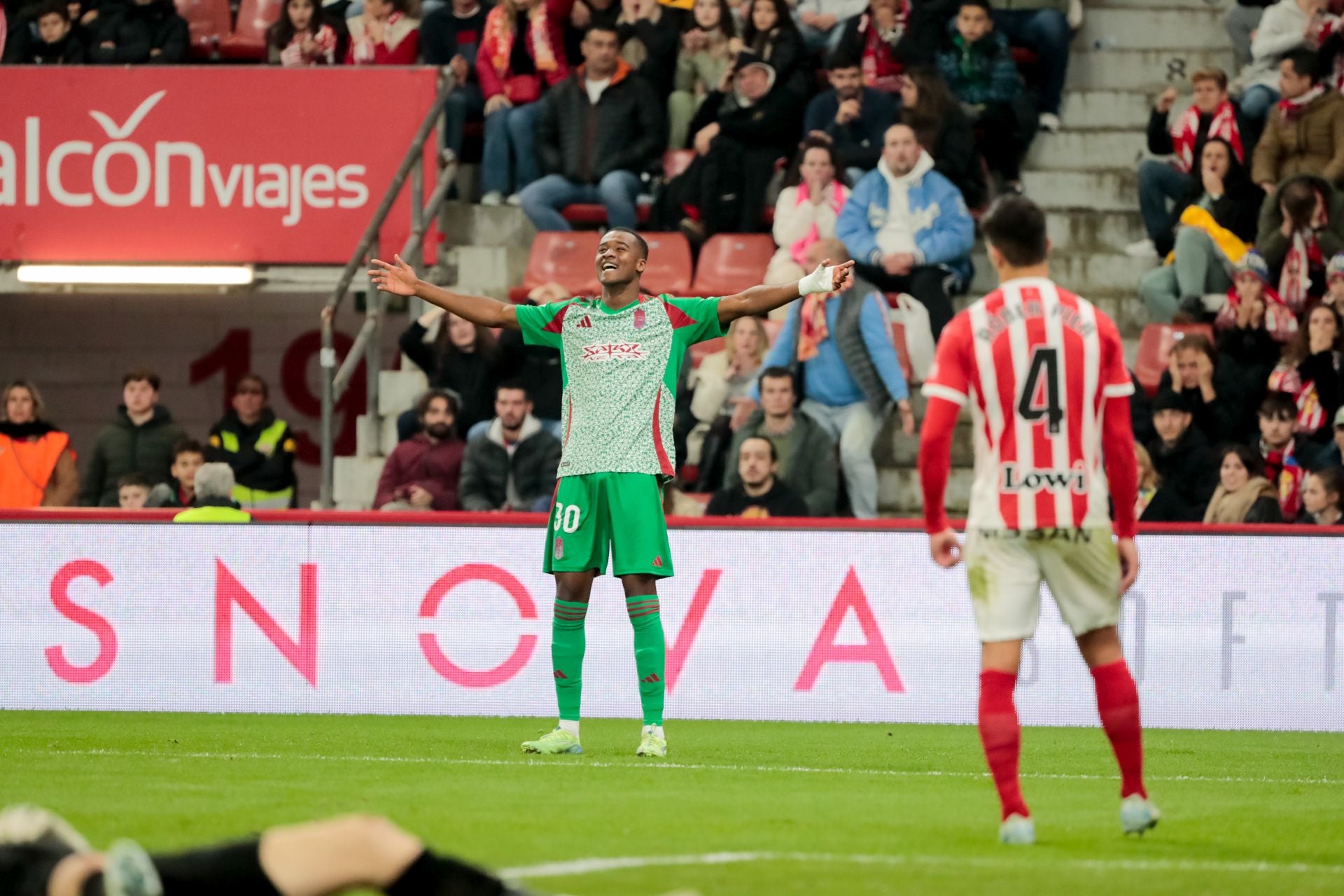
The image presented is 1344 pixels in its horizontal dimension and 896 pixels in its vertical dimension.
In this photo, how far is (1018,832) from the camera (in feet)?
20.4

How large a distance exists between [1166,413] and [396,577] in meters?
4.83

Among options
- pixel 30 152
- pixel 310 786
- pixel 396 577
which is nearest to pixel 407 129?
pixel 30 152

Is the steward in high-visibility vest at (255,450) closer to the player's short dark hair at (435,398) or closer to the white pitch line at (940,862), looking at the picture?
the player's short dark hair at (435,398)

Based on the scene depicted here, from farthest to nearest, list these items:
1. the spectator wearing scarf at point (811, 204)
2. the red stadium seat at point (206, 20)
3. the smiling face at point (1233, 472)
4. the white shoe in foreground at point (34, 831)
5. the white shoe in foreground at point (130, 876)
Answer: the red stadium seat at point (206, 20), the spectator wearing scarf at point (811, 204), the smiling face at point (1233, 472), the white shoe in foreground at point (34, 831), the white shoe in foreground at point (130, 876)

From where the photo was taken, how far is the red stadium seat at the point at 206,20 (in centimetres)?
1800

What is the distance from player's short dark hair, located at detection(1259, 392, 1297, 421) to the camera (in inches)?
529

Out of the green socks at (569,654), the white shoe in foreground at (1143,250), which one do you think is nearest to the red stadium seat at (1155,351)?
the white shoe in foreground at (1143,250)

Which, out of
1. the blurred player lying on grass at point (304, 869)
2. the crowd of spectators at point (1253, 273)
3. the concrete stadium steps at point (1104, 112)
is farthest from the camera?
the concrete stadium steps at point (1104, 112)

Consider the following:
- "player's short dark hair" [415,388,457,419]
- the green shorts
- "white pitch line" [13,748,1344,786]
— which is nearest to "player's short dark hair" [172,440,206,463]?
"player's short dark hair" [415,388,457,419]

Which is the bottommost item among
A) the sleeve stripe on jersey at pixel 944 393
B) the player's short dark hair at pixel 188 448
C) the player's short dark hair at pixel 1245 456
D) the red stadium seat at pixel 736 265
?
the player's short dark hair at pixel 1245 456

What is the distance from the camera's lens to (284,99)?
1675 cm

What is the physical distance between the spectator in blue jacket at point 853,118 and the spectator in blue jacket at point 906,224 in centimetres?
59

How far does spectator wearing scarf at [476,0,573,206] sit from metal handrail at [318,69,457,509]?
1.14 ft

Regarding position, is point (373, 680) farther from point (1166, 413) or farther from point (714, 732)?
point (1166, 413)
